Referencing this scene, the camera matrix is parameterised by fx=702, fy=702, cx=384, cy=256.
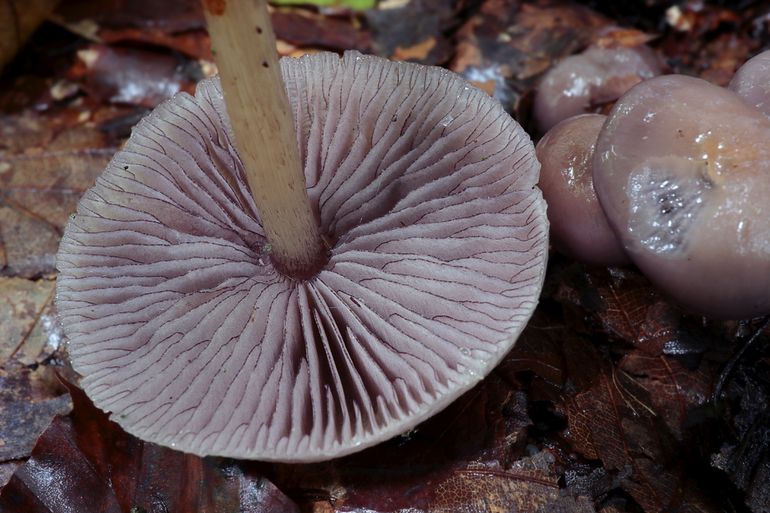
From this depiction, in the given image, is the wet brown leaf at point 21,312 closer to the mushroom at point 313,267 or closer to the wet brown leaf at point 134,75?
the mushroom at point 313,267

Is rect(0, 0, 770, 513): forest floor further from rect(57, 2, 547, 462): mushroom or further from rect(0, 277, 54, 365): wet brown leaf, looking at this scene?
rect(57, 2, 547, 462): mushroom

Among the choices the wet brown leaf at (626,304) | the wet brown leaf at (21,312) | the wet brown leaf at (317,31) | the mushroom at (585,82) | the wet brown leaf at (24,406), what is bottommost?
the wet brown leaf at (24,406)

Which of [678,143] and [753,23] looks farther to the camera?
[753,23]

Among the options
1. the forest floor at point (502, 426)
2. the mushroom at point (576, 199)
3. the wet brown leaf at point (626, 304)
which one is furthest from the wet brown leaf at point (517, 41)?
the wet brown leaf at point (626, 304)

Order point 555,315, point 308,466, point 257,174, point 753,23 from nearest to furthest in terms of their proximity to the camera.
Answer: point 257,174, point 308,466, point 555,315, point 753,23

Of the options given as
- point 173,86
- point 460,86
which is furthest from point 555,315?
point 173,86

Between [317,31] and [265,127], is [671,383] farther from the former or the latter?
[317,31]

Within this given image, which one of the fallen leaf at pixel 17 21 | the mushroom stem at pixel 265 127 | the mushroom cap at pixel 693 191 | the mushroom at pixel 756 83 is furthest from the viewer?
the fallen leaf at pixel 17 21

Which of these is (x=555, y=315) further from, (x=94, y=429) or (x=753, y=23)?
(x=753, y=23)
